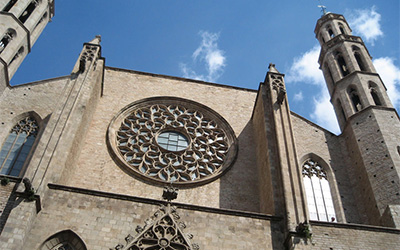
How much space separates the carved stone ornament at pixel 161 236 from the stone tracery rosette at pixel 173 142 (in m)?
2.83

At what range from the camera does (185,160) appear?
43.4ft

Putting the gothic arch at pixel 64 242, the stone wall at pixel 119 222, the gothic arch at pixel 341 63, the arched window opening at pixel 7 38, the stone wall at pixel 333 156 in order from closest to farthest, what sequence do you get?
the gothic arch at pixel 64 242 → the stone wall at pixel 119 222 → the stone wall at pixel 333 156 → the arched window opening at pixel 7 38 → the gothic arch at pixel 341 63

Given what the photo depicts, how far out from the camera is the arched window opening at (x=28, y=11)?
55.4ft

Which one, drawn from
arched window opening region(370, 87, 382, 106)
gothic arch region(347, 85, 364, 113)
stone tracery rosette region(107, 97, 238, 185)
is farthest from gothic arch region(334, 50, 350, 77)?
stone tracery rosette region(107, 97, 238, 185)

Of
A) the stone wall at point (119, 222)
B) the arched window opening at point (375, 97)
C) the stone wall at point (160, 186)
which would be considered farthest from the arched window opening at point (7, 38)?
the arched window opening at point (375, 97)

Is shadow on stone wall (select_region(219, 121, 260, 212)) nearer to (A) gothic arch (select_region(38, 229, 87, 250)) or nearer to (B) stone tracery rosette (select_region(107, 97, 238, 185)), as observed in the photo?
(B) stone tracery rosette (select_region(107, 97, 238, 185))

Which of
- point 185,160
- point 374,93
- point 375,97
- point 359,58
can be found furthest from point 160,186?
point 359,58

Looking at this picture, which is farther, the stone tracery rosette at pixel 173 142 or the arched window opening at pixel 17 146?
the stone tracery rosette at pixel 173 142

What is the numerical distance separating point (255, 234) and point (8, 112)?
30.1ft

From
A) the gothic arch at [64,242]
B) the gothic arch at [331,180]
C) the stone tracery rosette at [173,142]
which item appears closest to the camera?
the gothic arch at [64,242]

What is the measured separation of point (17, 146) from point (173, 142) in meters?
5.00

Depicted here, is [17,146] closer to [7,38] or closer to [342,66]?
[7,38]

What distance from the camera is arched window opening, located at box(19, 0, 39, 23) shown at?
55.4 feet

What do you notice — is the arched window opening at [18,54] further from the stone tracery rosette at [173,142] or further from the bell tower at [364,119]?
the bell tower at [364,119]
